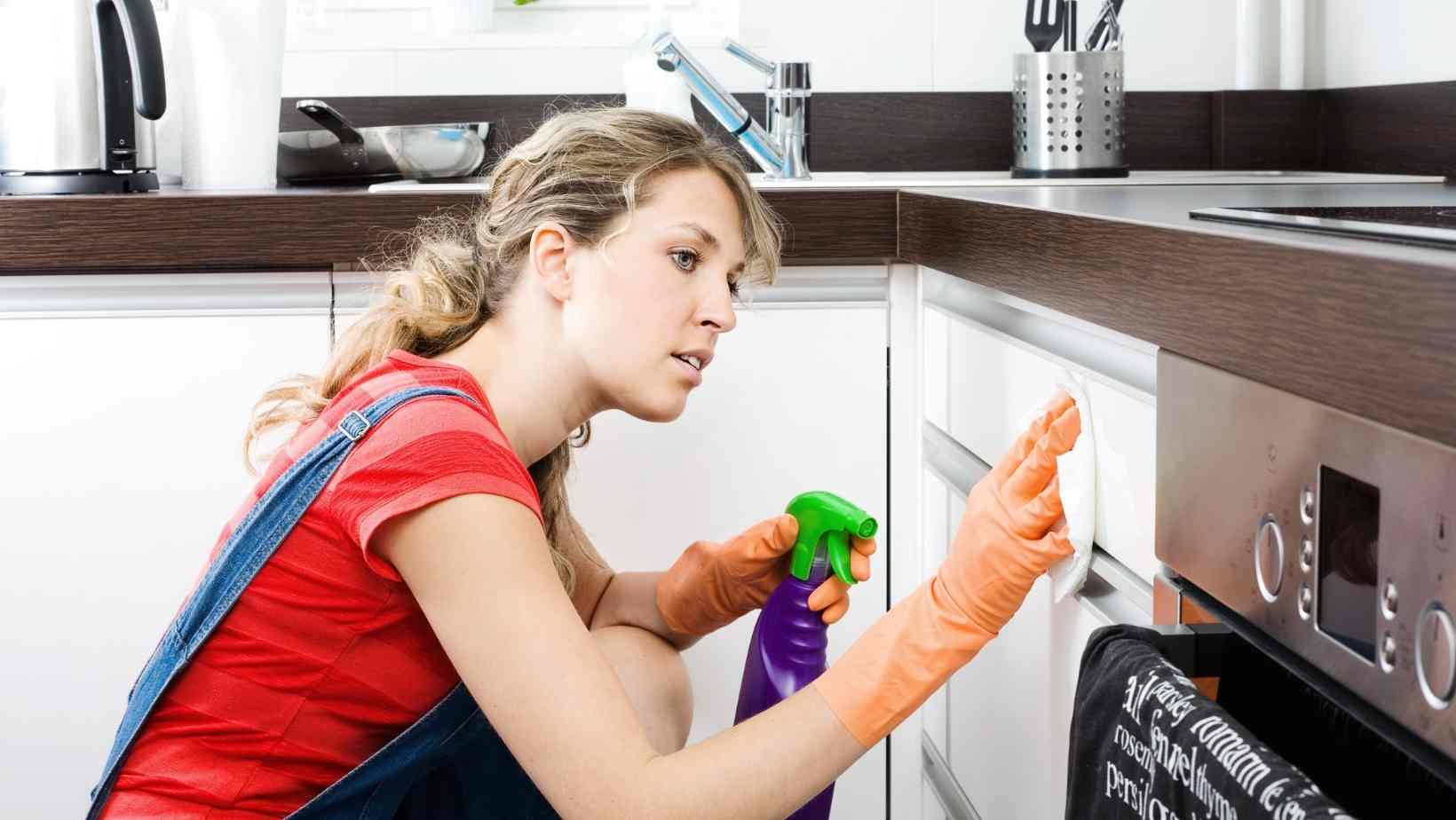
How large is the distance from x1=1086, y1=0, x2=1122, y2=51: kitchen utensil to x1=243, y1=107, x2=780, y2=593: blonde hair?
29.3 inches

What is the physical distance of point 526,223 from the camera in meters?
1.17

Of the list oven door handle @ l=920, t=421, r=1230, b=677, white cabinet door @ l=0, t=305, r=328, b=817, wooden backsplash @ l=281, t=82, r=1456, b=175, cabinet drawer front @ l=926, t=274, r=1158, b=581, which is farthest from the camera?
wooden backsplash @ l=281, t=82, r=1456, b=175

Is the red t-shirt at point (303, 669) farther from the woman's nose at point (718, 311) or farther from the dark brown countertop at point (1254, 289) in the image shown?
the dark brown countertop at point (1254, 289)

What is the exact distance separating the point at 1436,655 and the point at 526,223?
818 millimetres

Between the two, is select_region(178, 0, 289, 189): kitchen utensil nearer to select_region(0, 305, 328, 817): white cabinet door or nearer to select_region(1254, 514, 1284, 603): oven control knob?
select_region(0, 305, 328, 817): white cabinet door

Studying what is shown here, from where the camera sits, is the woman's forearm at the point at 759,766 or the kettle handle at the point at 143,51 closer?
the woman's forearm at the point at 759,766

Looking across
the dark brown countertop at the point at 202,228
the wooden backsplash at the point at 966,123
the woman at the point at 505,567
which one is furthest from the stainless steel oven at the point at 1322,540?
the wooden backsplash at the point at 966,123

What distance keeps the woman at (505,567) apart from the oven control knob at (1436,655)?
1.40 feet

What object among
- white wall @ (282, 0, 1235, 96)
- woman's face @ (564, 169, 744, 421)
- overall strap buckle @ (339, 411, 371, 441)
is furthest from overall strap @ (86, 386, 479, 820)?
white wall @ (282, 0, 1235, 96)

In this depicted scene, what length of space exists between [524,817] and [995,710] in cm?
44

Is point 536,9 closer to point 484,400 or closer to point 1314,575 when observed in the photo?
point 484,400

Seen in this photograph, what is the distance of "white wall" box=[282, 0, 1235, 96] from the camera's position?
210 cm

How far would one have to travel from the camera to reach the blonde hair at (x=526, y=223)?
44.9 inches

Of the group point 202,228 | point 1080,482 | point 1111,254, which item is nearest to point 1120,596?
point 1080,482
